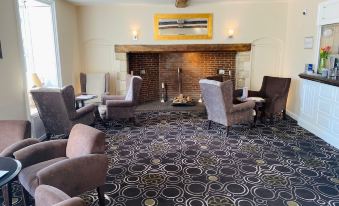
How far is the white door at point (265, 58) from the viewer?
251 inches

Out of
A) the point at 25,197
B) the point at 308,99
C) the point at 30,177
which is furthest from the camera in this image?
the point at 308,99

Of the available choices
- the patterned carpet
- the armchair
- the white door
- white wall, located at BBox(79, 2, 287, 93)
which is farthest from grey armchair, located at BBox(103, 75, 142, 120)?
the white door

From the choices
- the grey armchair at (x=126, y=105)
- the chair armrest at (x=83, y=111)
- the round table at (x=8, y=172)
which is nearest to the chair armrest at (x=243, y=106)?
the grey armchair at (x=126, y=105)

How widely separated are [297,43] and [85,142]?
5.16 m

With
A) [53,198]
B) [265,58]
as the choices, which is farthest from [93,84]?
[53,198]

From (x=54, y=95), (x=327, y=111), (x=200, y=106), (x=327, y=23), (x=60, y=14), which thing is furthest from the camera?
(x=200, y=106)

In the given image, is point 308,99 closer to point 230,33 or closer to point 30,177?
point 230,33

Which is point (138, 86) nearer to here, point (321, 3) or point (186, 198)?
point (186, 198)

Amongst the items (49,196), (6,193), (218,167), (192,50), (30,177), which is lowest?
(218,167)

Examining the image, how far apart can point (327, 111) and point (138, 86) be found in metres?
3.43

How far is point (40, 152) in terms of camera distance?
101 inches

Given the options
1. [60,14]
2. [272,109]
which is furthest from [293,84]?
[60,14]

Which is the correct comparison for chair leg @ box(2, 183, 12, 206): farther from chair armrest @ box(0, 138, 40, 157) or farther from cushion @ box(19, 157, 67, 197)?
chair armrest @ box(0, 138, 40, 157)

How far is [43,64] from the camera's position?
5.27m
